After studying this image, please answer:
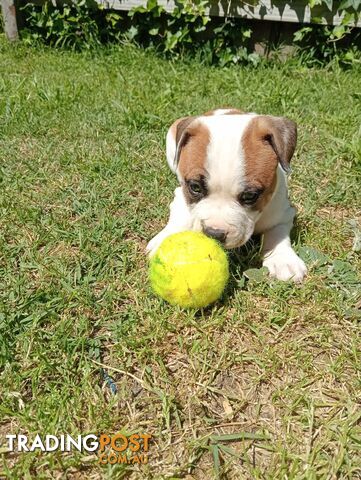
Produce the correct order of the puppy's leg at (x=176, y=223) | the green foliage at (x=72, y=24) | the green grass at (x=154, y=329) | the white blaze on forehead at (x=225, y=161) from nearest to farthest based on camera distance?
the green grass at (x=154, y=329) → the white blaze on forehead at (x=225, y=161) → the puppy's leg at (x=176, y=223) → the green foliage at (x=72, y=24)

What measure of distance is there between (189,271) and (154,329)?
44 centimetres

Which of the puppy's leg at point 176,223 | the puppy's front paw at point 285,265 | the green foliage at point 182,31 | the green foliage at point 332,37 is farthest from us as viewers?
the green foliage at point 182,31

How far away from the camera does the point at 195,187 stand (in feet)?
10.7

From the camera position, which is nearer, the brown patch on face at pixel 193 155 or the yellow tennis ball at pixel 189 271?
the yellow tennis ball at pixel 189 271

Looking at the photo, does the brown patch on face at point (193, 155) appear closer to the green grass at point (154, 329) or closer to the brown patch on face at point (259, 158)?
the brown patch on face at point (259, 158)

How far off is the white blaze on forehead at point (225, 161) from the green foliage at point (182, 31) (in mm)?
4624

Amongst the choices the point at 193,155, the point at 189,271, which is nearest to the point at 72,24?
the point at 193,155

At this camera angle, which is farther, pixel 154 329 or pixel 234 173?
pixel 234 173

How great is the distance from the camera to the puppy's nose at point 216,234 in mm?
3100

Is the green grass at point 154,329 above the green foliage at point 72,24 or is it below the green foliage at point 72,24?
below

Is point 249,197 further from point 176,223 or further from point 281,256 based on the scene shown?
point 176,223

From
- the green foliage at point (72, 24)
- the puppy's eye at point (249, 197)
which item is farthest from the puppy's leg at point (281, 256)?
the green foliage at point (72, 24)

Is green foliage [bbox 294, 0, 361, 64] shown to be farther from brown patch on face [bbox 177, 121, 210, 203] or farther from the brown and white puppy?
brown patch on face [bbox 177, 121, 210, 203]

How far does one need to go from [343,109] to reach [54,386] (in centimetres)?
487
